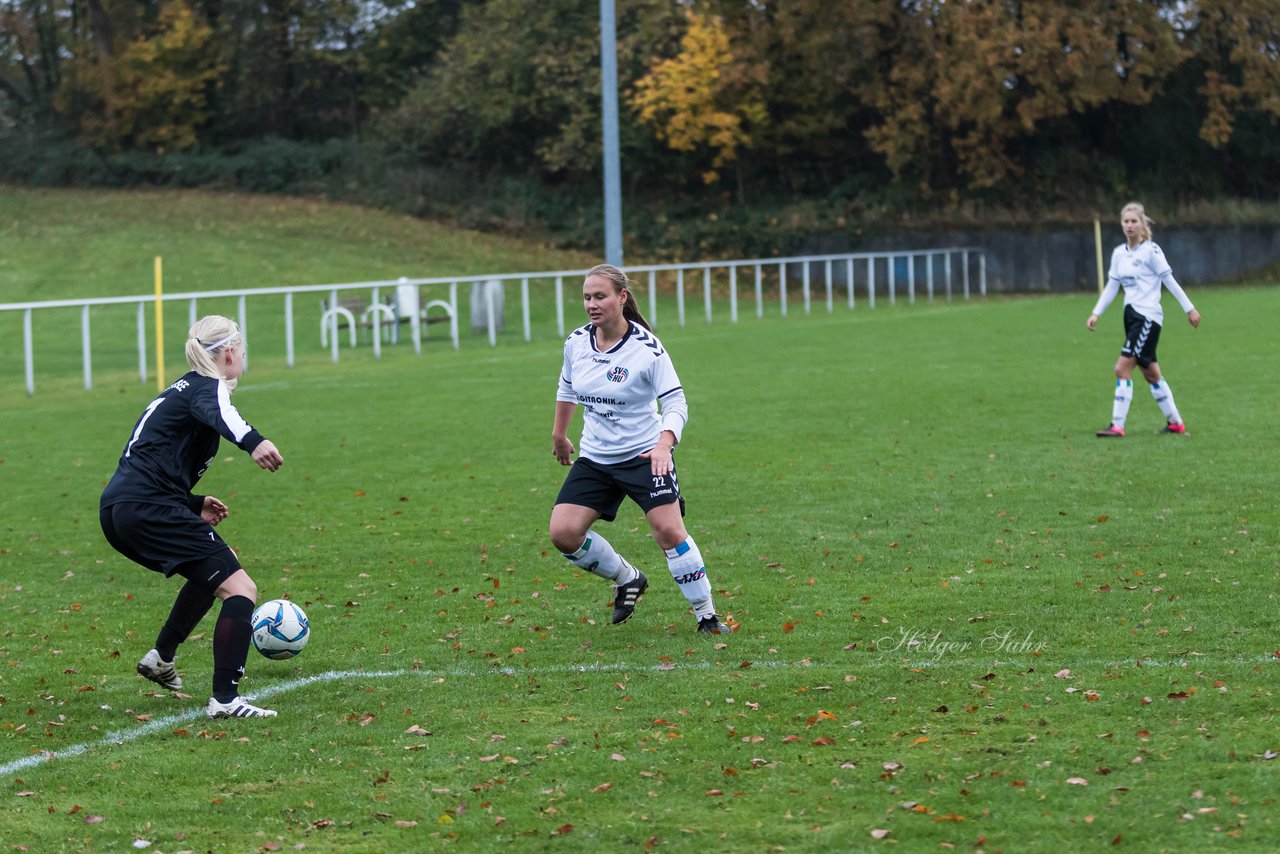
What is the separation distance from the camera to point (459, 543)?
10141 mm

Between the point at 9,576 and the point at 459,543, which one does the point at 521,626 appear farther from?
the point at 9,576

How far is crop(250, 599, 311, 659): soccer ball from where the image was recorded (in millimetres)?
6820

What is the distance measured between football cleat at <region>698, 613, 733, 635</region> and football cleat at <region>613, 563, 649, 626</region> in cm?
44

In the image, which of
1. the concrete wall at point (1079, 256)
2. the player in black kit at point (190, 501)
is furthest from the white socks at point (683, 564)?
the concrete wall at point (1079, 256)

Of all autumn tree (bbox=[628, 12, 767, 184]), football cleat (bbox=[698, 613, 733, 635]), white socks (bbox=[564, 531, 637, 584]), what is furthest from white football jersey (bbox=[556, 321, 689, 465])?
autumn tree (bbox=[628, 12, 767, 184])

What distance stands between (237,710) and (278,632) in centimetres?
67

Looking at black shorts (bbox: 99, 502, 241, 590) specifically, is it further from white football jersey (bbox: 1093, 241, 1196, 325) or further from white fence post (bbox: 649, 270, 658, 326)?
white fence post (bbox: 649, 270, 658, 326)

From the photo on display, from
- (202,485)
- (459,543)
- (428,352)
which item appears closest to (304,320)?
(428,352)

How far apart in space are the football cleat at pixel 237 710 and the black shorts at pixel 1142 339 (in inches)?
371

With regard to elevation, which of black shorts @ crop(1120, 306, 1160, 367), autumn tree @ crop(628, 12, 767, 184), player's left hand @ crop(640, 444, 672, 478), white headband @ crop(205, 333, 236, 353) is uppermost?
autumn tree @ crop(628, 12, 767, 184)

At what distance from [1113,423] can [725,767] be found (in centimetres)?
937

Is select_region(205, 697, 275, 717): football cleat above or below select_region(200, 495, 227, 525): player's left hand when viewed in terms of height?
below

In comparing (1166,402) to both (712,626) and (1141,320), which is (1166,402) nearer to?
(1141,320)

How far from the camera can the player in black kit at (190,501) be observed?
624 cm
